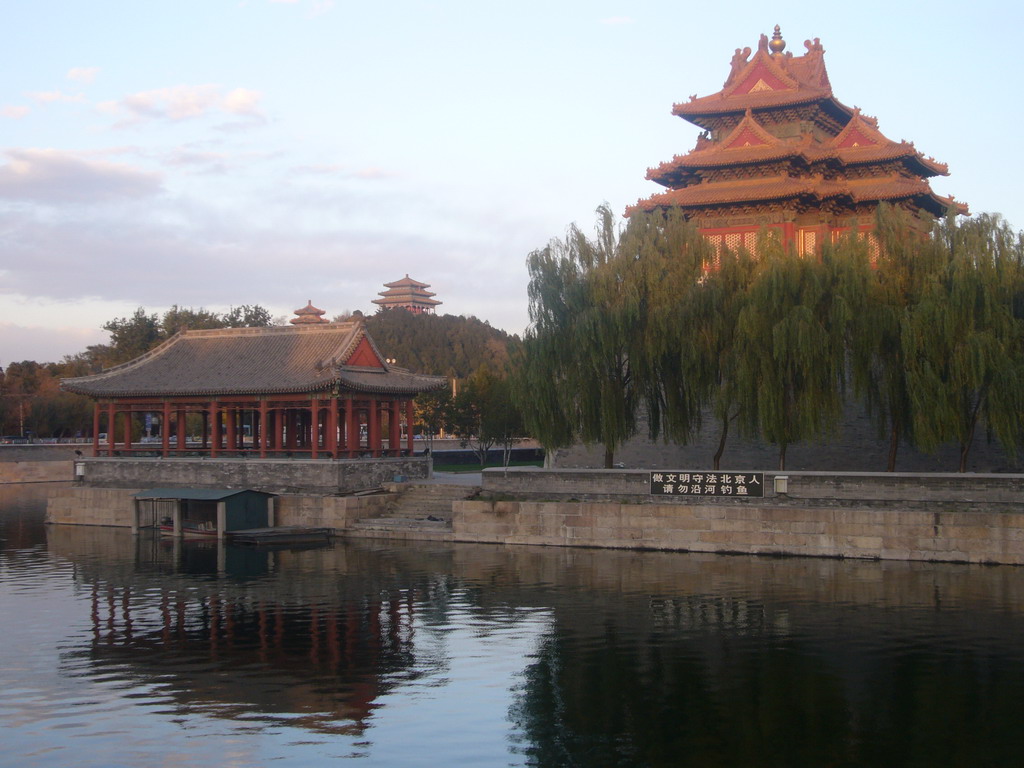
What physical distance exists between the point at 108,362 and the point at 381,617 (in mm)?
45034

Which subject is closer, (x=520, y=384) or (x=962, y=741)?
(x=962, y=741)

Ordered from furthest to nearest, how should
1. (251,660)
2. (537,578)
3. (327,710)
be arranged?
1. (537,578)
2. (251,660)
3. (327,710)

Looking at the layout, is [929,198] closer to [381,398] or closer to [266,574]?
[381,398]

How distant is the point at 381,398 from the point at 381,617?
14.8m

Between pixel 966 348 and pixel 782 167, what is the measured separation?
10.6 m

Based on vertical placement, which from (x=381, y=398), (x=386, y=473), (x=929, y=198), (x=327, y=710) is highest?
(x=929, y=198)

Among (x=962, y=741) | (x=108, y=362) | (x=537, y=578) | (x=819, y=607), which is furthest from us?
(x=108, y=362)

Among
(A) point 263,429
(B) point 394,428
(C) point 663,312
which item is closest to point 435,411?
(B) point 394,428

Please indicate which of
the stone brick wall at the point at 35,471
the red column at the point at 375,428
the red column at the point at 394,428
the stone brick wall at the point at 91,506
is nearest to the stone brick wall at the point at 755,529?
the red column at the point at 375,428

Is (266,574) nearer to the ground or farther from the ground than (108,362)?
nearer to the ground

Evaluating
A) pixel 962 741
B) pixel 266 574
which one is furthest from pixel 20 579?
pixel 962 741

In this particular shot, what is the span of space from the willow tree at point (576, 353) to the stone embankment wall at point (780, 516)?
4.59ft

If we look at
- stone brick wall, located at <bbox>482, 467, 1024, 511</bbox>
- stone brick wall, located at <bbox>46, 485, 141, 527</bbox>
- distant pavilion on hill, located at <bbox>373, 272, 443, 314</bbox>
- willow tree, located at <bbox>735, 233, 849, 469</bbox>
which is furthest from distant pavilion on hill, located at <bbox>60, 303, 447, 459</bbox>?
distant pavilion on hill, located at <bbox>373, 272, 443, 314</bbox>

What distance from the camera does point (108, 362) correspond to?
57125mm
